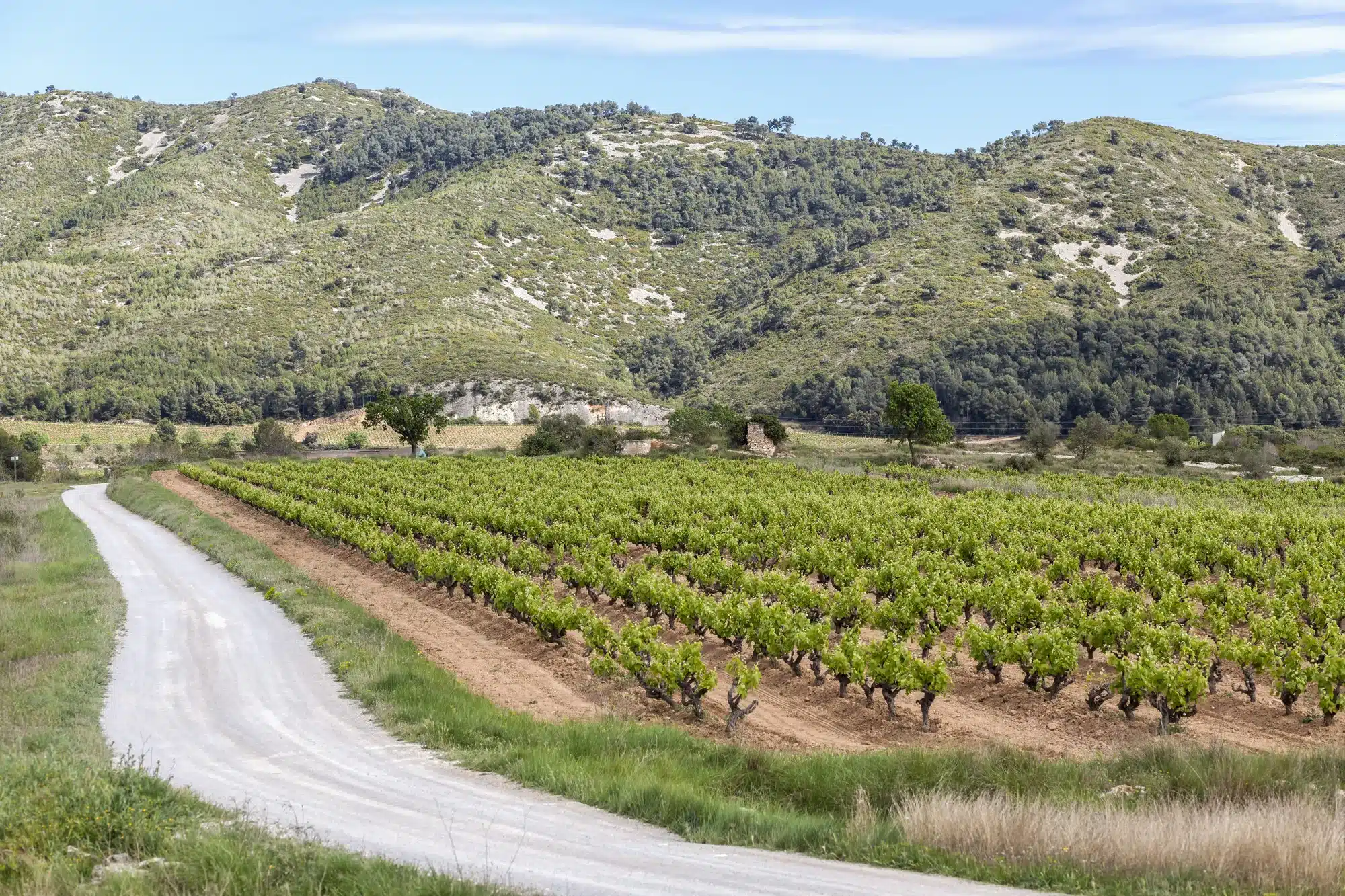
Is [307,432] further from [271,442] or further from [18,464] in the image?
[18,464]

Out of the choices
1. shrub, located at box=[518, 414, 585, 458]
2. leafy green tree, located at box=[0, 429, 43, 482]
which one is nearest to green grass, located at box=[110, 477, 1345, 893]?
shrub, located at box=[518, 414, 585, 458]

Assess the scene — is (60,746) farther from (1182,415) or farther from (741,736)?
(1182,415)

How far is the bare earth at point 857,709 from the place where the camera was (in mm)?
17719

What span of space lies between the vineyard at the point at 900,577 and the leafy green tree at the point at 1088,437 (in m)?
25.4

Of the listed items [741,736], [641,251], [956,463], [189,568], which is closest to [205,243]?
[641,251]

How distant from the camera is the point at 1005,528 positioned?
3600 cm

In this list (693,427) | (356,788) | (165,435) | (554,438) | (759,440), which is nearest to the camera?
(356,788)

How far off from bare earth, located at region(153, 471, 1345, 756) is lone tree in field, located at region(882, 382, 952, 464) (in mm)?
54529

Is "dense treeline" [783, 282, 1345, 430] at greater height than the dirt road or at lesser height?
greater

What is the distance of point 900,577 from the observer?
88.2 ft

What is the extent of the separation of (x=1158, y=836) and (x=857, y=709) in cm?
909

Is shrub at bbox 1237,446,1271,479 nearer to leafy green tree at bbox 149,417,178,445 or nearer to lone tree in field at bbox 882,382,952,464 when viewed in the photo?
lone tree in field at bbox 882,382,952,464

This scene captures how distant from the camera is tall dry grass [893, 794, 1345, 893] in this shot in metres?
9.70

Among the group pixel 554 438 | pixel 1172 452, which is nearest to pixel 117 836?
pixel 554 438
